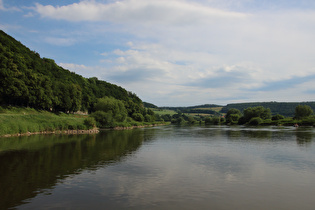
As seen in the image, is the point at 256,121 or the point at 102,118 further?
the point at 256,121

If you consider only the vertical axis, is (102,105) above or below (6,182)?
above

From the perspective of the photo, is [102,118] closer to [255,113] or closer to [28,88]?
[28,88]

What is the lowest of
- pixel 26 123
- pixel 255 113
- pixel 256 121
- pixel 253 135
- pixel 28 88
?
pixel 253 135

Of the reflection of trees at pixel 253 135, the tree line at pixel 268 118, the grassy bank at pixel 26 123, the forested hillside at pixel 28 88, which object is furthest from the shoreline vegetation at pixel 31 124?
the tree line at pixel 268 118

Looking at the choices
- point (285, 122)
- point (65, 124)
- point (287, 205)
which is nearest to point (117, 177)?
point (287, 205)

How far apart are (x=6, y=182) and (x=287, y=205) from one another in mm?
16217

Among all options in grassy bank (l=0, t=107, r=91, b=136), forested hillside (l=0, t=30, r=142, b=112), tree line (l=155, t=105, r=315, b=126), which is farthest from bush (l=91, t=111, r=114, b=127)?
tree line (l=155, t=105, r=315, b=126)

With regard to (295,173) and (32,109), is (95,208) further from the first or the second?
(32,109)

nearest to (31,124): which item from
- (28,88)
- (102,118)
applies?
(28,88)

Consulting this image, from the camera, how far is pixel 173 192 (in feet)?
42.4

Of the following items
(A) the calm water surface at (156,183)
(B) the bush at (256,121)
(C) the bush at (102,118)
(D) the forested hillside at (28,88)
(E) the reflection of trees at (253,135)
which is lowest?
(E) the reflection of trees at (253,135)

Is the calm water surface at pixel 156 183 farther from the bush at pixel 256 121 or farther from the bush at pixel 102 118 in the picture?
the bush at pixel 256 121

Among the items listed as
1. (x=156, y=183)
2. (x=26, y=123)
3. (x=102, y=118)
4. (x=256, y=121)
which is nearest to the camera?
(x=156, y=183)

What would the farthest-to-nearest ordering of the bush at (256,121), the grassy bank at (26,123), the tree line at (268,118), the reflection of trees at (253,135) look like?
the bush at (256,121) → the tree line at (268,118) → the reflection of trees at (253,135) → the grassy bank at (26,123)
